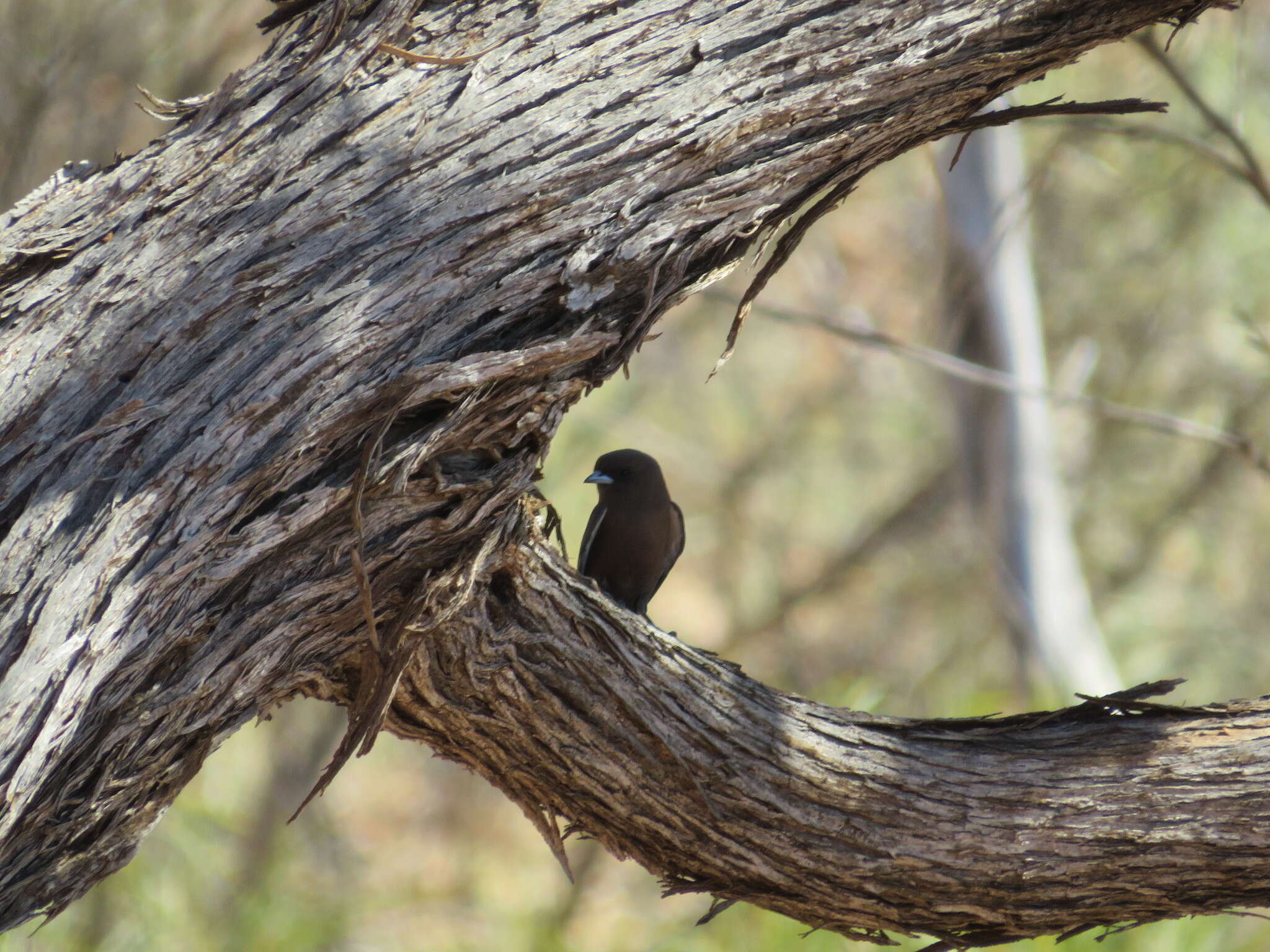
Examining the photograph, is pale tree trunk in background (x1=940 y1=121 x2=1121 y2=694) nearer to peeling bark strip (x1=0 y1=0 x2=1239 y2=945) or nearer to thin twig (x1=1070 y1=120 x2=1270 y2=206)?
thin twig (x1=1070 y1=120 x2=1270 y2=206)

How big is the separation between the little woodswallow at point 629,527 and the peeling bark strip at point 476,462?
171 cm

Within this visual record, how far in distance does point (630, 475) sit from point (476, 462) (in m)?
2.08

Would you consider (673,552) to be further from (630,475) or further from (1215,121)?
(1215,121)

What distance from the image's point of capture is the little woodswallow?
394cm

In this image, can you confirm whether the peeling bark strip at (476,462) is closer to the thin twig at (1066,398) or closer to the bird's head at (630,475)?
the bird's head at (630,475)

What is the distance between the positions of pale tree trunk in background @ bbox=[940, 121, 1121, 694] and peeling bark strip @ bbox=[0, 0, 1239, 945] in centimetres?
452

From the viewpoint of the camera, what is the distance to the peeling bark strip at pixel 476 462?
5.53 ft

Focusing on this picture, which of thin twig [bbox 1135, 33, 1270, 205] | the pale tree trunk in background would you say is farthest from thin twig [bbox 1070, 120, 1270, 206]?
the pale tree trunk in background

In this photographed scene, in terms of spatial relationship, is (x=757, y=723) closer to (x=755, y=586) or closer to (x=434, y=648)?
(x=434, y=648)

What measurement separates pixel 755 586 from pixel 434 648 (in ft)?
38.7

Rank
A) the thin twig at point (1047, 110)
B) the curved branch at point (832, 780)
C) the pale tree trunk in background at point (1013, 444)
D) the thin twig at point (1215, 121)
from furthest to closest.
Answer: the pale tree trunk in background at point (1013, 444), the thin twig at point (1215, 121), the thin twig at point (1047, 110), the curved branch at point (832, 780)

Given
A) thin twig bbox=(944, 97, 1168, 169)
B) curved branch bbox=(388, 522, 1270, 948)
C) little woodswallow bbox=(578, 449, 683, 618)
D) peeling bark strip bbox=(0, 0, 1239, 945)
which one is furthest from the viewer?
little woodswallow bbox=(578, 449, 683, 618)

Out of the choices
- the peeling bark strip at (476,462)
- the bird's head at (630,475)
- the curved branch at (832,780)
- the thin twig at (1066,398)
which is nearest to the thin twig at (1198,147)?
the thin twig at (1066,398)

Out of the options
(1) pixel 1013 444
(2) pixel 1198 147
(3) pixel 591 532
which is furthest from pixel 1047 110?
(1) pixel 1013 444
